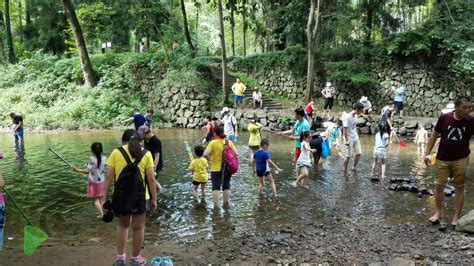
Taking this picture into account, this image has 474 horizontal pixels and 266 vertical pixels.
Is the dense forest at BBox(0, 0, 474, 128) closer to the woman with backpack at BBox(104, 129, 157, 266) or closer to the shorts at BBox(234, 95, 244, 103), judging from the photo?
the shorts at BBox(234, 95, 244, 103)

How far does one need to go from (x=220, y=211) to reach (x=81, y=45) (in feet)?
68.3

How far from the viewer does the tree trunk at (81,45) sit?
80.4ft

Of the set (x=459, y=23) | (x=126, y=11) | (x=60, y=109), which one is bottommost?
(x=60, y=109)

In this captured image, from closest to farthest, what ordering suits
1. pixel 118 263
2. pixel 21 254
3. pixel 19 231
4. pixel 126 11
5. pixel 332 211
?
1. pixel 118 263
2. pixel 21 254
3. pixel 19 231
4. pixel 332 211
5. pixel 126 11

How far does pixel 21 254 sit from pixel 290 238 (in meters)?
3.89

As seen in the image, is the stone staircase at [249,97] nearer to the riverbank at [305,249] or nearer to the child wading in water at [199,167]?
the child wading in water at [199,167]

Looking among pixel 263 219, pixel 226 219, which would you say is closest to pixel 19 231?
pixel 226 219

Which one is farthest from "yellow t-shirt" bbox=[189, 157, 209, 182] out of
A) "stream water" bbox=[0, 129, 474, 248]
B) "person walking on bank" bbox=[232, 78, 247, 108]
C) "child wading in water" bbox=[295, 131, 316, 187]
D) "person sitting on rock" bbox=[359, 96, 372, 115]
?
"person walking on bank" bbox=[232, 78, 247, 108]

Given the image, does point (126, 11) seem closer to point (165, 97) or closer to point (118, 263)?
point (165, 97)

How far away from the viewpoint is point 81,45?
25.3 m

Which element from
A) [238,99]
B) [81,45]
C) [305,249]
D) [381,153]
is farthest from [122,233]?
[81,45]

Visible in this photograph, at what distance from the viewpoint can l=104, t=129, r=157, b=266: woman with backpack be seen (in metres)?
4.99

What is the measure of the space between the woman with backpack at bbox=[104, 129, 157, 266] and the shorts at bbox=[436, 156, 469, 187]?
469 centimetres

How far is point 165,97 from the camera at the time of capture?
25.3 meters
